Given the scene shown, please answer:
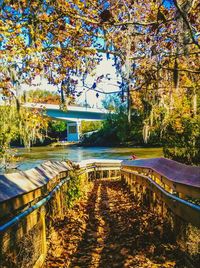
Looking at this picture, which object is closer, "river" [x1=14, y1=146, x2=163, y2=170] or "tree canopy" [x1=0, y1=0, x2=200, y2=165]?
"tree canopy" [x1=0, y1=0, x2=200, y2=165]

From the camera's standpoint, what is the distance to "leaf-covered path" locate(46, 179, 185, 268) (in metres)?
4.02

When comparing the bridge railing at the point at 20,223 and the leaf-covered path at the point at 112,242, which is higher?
the bridge railing at the point at 20,223

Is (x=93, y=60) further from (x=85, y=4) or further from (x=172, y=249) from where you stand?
Result: (x=172, y=249)

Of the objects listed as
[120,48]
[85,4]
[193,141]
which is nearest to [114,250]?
[120,48]

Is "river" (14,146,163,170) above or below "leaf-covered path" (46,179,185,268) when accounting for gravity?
below

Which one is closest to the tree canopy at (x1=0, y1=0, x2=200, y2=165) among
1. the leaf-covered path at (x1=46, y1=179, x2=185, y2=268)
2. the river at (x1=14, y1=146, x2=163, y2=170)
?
the leaf-covered path at (x1=46, y1=179, x2=185, y2=268)

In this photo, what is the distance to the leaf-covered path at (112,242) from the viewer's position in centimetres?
402

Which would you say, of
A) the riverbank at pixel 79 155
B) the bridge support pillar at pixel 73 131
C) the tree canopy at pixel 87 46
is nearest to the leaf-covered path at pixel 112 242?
the tree canopy at pixel 87 46

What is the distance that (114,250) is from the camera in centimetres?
448

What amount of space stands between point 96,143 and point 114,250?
6090 centimetres

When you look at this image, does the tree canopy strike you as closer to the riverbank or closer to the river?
the riverbank

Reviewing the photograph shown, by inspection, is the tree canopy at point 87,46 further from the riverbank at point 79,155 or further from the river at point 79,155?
the river at point 79,155

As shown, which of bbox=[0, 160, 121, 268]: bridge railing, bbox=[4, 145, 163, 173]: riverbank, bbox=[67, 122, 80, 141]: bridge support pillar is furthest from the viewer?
bbox=[67, 122, 80, 141]: bridge support pillar

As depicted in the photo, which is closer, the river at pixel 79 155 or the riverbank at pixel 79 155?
the riverbank at pixel 79 155
